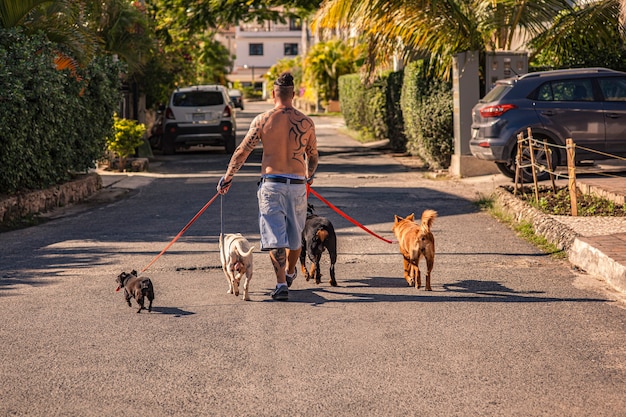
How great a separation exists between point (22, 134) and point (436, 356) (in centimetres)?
972

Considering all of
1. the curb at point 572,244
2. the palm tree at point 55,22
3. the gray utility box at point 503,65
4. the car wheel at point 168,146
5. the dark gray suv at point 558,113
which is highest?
the palm tree at point 55,22

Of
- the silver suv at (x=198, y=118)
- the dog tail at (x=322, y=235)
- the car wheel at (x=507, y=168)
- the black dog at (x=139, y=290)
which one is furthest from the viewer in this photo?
the silver suv at (x=198, y=118)

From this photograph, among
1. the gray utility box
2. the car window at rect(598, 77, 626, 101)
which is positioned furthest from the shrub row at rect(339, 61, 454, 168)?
the car window at rect(598, 77, 626, 101)

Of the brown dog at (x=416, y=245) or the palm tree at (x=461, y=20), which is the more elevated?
the palm tree at (x=461, y=20)

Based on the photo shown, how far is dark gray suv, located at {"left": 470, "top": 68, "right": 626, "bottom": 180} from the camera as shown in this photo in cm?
1695

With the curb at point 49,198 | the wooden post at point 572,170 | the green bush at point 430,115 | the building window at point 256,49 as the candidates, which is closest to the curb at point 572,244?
the wooden post at point 572,170

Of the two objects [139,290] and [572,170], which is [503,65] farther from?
[139,290]

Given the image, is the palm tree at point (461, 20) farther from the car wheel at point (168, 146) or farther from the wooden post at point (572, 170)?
the car wheel at point (168, 146)

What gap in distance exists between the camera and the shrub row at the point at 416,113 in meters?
20.9

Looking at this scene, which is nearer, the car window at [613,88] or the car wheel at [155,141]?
the car window at [613,88]

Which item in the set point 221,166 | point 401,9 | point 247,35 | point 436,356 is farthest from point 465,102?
point 247,35

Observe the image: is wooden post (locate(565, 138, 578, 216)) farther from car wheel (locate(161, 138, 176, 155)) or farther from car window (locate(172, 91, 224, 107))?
car wheel (locate(161, 138, 176, 155))

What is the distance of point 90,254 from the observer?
11289 mm

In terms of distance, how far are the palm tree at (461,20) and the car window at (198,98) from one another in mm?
8455
